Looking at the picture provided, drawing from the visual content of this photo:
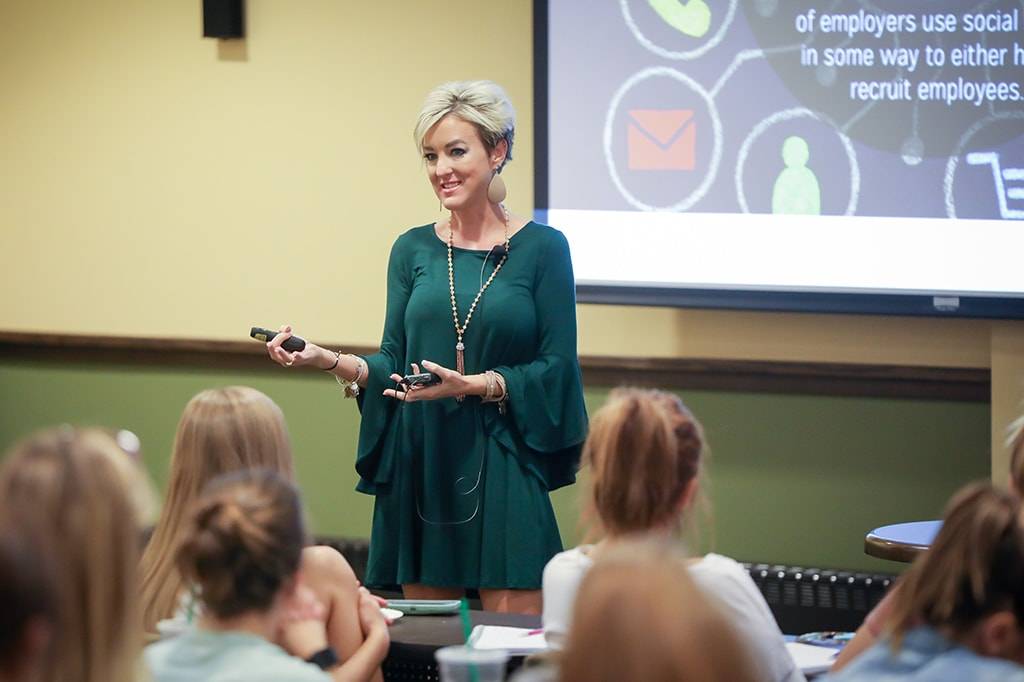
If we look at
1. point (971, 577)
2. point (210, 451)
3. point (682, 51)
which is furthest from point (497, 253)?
point (971, 577)

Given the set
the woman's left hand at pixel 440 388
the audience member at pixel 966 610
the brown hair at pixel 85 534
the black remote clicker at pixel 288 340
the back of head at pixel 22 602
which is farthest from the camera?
the black remote clicker at pixel 288 340

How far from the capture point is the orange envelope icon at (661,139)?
4070 mm

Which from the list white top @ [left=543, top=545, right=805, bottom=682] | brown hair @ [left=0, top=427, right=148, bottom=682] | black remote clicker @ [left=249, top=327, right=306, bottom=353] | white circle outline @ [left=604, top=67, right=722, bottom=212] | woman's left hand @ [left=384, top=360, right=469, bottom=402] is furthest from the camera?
white circle outline @ [left=604, top=67, right=722, bottom=212]

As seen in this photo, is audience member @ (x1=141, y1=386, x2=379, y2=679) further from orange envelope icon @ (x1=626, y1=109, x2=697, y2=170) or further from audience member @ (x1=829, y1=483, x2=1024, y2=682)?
orange envelope icon @ (x1=626, y1=109, x2=697, y2=170)

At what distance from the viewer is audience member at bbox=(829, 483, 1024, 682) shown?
5.26 feet

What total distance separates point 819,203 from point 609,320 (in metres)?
0.76

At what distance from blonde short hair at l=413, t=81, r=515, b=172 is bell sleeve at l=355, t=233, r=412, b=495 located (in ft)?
0.92

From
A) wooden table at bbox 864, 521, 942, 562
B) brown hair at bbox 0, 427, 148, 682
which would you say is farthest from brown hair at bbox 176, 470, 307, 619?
wooden table at bbox 864, 521, 942, 562

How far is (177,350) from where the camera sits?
4.88m

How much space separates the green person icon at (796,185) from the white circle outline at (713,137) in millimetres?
184

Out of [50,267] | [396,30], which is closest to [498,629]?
[396,30]

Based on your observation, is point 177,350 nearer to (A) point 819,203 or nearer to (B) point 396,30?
(B) point 396,30

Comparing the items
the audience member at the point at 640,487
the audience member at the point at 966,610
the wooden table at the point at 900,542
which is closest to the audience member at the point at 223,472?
the audience member at the point at 640,487

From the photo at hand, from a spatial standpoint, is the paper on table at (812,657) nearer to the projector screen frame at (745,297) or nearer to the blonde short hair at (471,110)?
the blonde short hair at (471,110)
